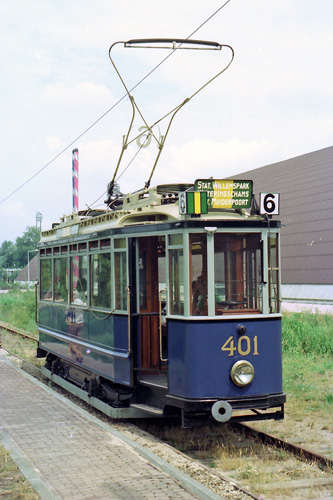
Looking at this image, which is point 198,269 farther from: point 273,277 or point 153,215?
point 153,215

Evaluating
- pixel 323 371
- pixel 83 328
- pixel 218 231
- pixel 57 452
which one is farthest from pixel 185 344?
pixel 323 371

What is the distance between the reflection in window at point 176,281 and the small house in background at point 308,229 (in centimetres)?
2775

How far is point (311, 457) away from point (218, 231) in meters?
2.70

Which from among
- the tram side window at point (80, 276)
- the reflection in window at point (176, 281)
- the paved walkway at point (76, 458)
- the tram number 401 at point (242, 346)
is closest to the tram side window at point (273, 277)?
the tram number 401 at point (242, 346)

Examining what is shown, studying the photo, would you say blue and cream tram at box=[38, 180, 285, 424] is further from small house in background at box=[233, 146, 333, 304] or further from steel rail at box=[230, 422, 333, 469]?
small house in background at box=[233, 146, 333, 304]

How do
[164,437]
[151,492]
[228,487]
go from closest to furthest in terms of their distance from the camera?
1. [151,492]
2. [228,487]
3. [164,437]

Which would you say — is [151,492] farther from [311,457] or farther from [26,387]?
[26,387]

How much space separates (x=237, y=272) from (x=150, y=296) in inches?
57.0

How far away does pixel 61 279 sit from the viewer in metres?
12.0

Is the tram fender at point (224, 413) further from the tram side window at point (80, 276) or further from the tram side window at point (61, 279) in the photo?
the tram side window at point (61, 279)

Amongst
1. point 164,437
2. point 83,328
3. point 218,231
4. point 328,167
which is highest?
point 328,167

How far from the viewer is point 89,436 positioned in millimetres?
8039

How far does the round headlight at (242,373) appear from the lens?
7641mm

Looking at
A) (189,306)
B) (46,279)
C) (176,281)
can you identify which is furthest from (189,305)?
(46,279)
